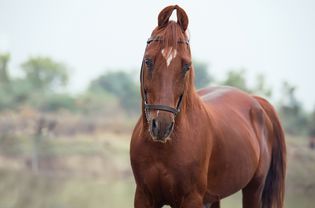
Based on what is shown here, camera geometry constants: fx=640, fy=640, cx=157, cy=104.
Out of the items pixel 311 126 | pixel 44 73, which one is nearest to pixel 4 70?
pixel 44 73

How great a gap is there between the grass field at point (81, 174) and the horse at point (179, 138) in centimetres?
648

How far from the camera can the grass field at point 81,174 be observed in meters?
12.7

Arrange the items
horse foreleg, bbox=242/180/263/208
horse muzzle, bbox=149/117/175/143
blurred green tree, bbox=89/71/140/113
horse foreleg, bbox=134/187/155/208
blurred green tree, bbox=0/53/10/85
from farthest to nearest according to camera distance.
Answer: blurred green tree, bbox=89/71/140/113
blurred green tree, bbox=0/53/10/85
horse foreleg, bbox=242/180/263/208
horse foreleg, bbox=134/187/155/208
horse muzzle, bbox=149/117/175/143

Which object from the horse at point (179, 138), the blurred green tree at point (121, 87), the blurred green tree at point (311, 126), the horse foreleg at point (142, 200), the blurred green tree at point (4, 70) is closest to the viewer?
the horse at point (179, 138)

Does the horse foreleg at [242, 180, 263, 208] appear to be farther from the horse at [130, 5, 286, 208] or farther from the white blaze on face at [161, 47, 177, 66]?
the white blaze on face at [161, 47, 177, 66]

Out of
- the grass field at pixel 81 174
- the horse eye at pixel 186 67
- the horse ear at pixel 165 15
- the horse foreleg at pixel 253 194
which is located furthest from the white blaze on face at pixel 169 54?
the grass field at pixel 81 174

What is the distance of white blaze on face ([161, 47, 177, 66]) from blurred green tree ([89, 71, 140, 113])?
23.6 m

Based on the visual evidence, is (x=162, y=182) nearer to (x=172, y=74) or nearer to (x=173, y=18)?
(x=172, y=74)

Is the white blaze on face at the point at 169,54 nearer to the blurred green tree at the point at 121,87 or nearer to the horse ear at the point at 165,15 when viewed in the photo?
the horse ear at the point at 165,15

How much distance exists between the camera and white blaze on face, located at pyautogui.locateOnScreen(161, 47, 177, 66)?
401cm

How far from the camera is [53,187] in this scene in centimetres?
1466

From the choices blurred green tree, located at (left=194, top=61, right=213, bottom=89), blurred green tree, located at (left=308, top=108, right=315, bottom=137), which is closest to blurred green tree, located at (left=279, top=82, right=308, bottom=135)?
blurred green tree, located at (left=308, top=108, right=315, bottom=137)

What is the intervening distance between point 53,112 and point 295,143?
442 inches

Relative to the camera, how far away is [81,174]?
17.0 meters
